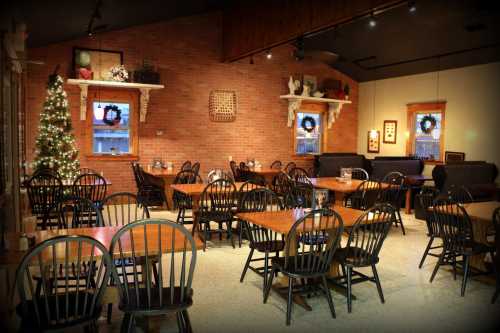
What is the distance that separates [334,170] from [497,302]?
5868mm

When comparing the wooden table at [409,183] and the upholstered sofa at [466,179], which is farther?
the wooden table at [409,183]

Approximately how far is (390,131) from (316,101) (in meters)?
1.84

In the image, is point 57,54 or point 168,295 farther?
point 57,54

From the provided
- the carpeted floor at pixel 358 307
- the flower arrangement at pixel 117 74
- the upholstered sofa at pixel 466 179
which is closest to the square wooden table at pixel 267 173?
the upholstered sofa at pixel 466 179

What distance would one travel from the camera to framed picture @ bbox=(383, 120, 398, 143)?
10242 mm

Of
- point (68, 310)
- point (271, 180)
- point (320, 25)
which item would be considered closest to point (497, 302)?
point (68, 310)

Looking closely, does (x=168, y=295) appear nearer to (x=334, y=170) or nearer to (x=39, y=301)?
(x=39, y=301)

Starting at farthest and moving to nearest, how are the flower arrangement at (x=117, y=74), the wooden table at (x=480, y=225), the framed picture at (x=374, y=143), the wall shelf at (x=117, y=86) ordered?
1. the framed picture at (x=374, y=143)
2. the flower arrangement at (x=117, y=74)
3. the wall shelf at (x=117, y=86)
4. the wooden table at (x=480, y=225)

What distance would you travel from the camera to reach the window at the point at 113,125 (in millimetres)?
8297

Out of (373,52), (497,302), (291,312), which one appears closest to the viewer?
(291,312)

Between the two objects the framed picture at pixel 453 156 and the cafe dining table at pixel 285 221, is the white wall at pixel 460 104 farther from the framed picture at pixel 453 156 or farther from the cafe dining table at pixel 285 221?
the cafe dining table at pixel 285 221

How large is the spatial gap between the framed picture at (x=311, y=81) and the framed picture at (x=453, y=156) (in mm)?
3240

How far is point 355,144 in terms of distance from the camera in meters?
11.4

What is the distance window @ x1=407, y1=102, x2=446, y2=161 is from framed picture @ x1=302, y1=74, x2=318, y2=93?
2.17 metres
